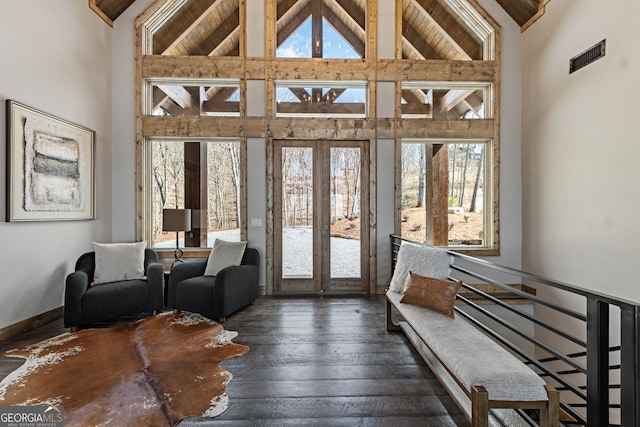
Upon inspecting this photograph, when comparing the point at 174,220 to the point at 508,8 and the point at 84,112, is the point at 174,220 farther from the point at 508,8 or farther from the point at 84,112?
the point at 508,8

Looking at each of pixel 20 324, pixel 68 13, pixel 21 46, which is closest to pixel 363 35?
pixel 68 13

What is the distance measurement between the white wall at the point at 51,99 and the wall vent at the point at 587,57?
6233mm

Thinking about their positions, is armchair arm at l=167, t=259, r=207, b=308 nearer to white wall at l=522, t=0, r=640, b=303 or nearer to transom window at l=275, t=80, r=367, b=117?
transom window at l=275, t=80, r=367, b=117

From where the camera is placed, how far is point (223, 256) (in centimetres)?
425

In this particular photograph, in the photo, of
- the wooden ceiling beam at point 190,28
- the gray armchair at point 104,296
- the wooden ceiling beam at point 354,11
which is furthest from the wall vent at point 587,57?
the gray armchair at point 104,296

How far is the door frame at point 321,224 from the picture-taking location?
16.1 feet

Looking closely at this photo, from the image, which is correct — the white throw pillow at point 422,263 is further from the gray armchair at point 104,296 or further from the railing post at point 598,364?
the gray armchair at point 104,296

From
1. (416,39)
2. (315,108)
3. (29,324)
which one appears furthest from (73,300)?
(416,39)

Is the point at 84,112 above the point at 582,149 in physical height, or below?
above

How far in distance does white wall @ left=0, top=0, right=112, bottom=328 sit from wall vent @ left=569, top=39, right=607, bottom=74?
623cm

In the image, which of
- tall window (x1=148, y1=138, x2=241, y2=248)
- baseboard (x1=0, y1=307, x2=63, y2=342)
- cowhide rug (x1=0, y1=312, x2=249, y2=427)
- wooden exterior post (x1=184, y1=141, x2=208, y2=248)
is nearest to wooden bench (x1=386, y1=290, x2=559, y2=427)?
cowhide rug (x1=0, y1=312, x2=249, y2=427)

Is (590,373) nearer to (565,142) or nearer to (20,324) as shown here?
(565,142)

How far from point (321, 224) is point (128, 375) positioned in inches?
124

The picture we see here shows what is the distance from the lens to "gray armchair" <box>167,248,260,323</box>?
3.63 m
